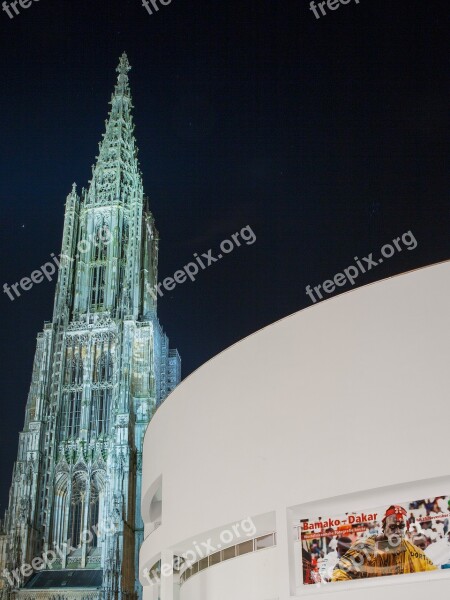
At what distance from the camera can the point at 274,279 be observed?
2571 inches

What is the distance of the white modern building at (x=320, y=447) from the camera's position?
42.5 ft

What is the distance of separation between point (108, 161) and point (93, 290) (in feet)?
47.2

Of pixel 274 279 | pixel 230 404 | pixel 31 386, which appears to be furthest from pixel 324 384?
pixel 274 279

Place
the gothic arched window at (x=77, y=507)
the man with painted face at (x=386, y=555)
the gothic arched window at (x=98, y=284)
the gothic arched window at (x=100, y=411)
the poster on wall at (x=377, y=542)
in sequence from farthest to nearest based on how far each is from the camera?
1. the gothic arched window at (x=98, y=284)
2. the gothic arched window at (x=100, y=411)
3. the gothic arched window at (x=77, y=507)
4. the man with painted face at (x=386, y=555)
5. the poster on wall at (x=377, y=542)

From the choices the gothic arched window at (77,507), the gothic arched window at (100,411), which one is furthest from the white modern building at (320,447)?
the gothic arched window at (100,411)

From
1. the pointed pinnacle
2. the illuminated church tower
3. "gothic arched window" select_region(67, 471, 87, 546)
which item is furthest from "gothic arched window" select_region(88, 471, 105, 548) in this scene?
the pointed pinnacle

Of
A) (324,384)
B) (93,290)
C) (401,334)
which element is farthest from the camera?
(93,290)

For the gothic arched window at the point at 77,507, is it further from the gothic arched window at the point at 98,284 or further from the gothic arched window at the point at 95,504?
the gothic arched window at the point at 98,284

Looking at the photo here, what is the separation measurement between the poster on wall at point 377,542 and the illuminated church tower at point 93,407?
3543 cm

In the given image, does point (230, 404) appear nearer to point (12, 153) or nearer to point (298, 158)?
point (298, 158)

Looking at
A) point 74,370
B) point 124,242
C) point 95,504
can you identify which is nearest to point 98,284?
point 124,242

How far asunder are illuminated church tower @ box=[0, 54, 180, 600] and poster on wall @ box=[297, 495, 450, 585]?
3543 cm

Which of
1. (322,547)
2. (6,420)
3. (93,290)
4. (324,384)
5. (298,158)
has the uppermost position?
(298,158)

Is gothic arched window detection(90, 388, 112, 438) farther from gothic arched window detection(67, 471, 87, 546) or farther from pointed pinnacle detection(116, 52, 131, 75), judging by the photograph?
pointed pinnacle detection(116, 52, 131, 75)
